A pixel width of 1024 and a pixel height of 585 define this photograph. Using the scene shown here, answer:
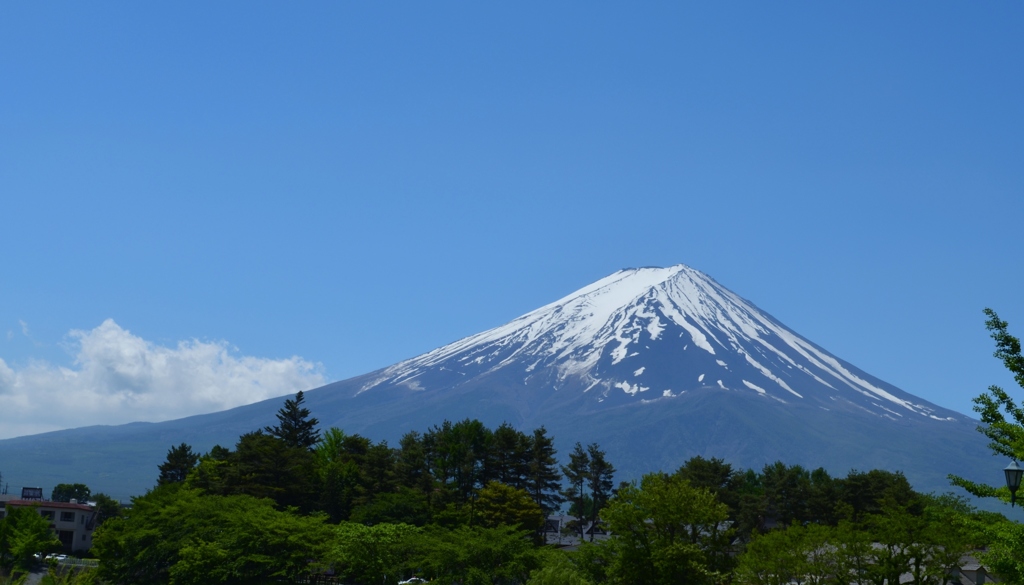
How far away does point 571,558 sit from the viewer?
139 ft

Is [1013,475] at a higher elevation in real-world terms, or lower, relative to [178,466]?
lower

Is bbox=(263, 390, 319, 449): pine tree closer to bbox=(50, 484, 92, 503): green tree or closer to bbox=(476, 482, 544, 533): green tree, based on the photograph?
bbox=(476, 482, 544, 533): green tree

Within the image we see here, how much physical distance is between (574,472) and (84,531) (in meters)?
40.4

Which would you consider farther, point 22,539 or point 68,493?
point 68,493

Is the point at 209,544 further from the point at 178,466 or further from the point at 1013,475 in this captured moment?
the point at 178,466

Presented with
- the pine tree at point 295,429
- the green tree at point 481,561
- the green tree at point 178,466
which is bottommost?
the green tree at point 481,561

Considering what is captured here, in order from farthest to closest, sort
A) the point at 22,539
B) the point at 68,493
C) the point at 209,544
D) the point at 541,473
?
the point at 68,493, the point at 541,473, the point at 22,539, the point at 209,544

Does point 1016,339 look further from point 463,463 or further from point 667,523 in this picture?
point 463,463

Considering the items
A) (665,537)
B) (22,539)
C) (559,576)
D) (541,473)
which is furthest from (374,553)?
(22,539)

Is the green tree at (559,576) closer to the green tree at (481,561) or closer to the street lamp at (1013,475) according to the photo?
the green tree at (481,561)

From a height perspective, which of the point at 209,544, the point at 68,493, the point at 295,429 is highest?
the point at 295,429

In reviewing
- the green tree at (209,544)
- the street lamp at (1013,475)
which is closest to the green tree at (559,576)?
the green tree at (209,544)

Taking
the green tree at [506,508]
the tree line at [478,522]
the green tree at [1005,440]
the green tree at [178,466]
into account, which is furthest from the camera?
the green tree at [178,466]

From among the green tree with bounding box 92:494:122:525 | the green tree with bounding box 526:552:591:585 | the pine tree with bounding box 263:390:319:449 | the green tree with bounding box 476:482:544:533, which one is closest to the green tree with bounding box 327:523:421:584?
the green tree with bounding box 526:552:591:585
